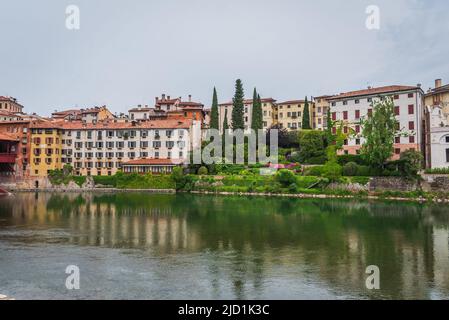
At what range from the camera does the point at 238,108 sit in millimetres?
89438

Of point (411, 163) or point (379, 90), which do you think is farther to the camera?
point (379, 90)

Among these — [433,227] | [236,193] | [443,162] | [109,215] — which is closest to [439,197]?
[443,162]

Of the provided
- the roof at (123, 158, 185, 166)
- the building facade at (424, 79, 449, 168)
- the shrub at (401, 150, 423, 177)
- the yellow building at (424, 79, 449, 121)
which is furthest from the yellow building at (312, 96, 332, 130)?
the shrub at (401, 150, 423, 177)

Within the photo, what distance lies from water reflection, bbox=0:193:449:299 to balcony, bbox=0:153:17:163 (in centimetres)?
3276

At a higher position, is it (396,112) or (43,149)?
(396,112)

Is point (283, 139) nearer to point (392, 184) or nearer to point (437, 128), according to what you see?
point (392, 184)

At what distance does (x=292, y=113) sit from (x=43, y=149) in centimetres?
5790

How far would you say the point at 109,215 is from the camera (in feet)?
141

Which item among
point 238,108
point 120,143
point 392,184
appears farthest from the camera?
point 238,108

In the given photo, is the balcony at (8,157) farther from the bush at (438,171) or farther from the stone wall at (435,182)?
the bush at (438,171)

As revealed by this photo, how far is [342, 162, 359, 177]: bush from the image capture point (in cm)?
6312

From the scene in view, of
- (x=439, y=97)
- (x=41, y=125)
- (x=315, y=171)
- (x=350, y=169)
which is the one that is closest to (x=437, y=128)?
(x=439, y=97)

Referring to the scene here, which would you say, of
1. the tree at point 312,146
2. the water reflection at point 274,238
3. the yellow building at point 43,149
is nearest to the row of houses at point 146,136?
the yellow building at point 43,149
